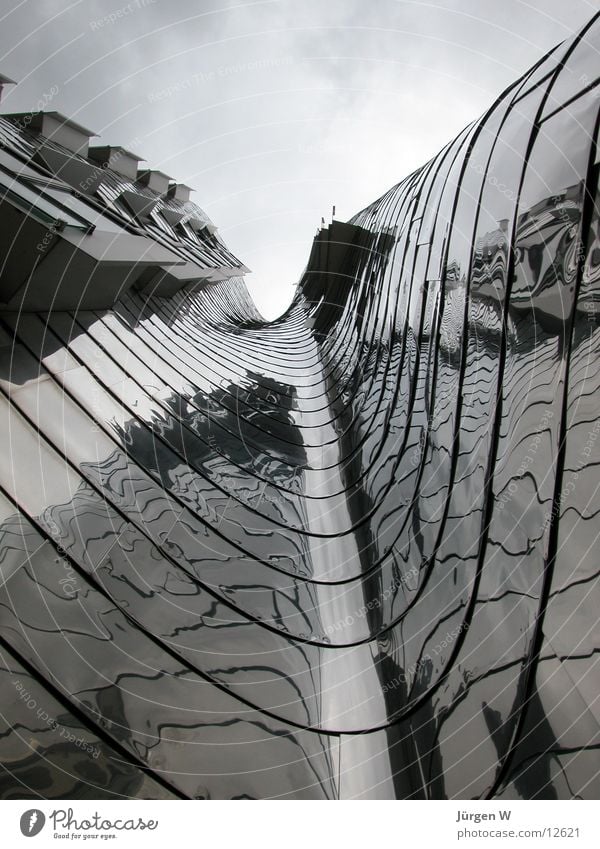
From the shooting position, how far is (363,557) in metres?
7.58

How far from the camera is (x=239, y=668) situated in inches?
193

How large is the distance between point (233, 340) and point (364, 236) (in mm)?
6113

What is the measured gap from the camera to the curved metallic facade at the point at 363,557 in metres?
3.78

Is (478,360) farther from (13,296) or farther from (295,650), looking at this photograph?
(13,296)

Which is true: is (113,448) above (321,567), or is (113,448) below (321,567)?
above

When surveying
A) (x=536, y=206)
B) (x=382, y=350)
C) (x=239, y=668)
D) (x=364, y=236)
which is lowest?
(x=239, y=668)

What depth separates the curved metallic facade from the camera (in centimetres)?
378

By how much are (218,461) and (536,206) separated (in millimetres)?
5357

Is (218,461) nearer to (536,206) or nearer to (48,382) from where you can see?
(48,382)

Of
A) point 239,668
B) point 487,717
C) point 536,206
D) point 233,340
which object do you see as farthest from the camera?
point 233,340

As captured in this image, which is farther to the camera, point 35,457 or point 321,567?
point 321,567

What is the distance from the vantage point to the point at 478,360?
20.5 ft
